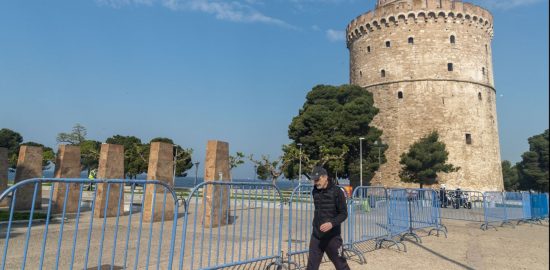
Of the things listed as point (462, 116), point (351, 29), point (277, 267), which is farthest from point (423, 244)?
point (351, 29)

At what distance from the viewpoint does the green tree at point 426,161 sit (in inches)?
1284

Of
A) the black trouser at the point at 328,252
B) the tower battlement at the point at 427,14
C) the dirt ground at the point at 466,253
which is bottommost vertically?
the dirt ground at the point at 466,253

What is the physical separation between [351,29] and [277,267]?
38.2 metres

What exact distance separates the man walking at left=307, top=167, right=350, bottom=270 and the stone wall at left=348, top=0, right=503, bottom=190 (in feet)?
107

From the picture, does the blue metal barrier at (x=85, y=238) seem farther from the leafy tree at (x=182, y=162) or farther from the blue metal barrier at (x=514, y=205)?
the leafy tree at (x=182, y=162)

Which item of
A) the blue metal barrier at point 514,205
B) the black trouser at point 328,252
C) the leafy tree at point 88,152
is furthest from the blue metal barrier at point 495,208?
the leafy tree at point 88,152

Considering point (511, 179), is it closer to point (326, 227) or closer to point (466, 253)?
point (466, 253)

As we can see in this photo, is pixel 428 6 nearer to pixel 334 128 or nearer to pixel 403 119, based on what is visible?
pixel 403 119

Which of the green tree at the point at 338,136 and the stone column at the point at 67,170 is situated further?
the green tree at the point at 338,136

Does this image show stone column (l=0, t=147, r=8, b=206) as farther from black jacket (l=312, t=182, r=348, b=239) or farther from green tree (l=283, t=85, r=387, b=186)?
green tree (l=283, t=85, r=387, b=186)

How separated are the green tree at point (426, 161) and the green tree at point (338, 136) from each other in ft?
8.99

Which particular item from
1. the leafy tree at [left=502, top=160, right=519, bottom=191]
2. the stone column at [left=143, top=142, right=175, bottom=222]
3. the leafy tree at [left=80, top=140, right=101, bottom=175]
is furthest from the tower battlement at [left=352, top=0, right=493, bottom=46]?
the leafy tree at [left=80, top=140, right=101, bottom=175]

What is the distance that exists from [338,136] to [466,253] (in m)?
25.3

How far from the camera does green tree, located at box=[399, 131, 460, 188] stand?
3262 centimetres
